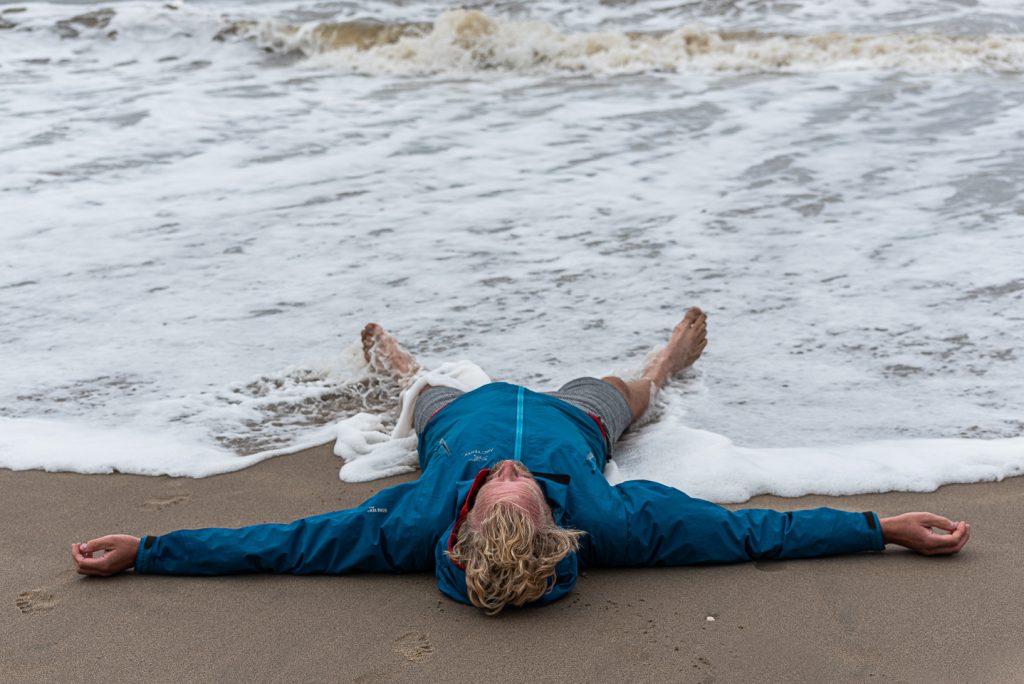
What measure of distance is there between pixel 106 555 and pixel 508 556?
4.23 feet

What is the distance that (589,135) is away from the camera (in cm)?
986

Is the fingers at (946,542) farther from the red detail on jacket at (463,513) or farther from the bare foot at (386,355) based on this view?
the bare foot at (386,355)

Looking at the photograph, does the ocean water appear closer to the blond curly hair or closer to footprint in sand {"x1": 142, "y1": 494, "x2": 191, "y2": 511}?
footprint in sand {"x1": 142, "y1": 494, "x2": 191, "y2": 511}

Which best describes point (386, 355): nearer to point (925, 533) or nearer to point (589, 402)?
point (589, 402)

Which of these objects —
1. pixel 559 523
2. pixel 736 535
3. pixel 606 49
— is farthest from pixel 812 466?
pixel 606 49

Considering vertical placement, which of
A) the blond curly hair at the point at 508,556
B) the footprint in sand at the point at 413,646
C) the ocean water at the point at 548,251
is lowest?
the ocean water at the point at 548,251

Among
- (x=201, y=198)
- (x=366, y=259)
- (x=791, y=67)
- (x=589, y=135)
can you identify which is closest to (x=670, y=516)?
(x=366, y=259)

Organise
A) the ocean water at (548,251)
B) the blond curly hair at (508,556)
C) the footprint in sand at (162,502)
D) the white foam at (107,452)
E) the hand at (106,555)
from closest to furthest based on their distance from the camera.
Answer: the blond curly hair at (508,556), the hand at (106,555), the footprint in sand at (162,502), the white foam at (107,452), the ocean water at (548,251)

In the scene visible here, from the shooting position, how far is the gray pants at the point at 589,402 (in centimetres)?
418

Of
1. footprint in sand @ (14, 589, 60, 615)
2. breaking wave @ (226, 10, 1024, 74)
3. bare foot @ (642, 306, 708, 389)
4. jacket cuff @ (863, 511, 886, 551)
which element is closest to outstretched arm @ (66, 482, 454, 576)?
footprint in sand @ (14, 589, 60, 615)

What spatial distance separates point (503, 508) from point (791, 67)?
11384 mm

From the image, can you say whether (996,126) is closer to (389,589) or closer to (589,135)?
(589,135)

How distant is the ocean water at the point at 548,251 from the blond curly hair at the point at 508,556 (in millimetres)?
1095

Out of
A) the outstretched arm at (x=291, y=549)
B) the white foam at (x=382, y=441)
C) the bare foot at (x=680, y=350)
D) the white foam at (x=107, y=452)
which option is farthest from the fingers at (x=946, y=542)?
the white foam at (x=107, y=452)
